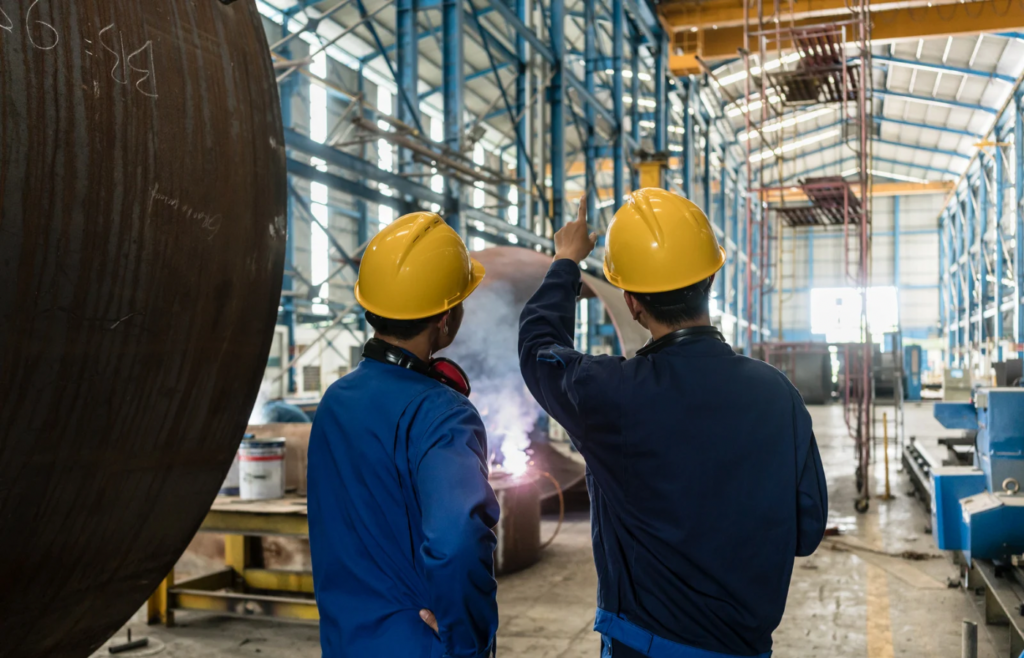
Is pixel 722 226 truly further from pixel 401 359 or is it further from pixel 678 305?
pixel 401 359

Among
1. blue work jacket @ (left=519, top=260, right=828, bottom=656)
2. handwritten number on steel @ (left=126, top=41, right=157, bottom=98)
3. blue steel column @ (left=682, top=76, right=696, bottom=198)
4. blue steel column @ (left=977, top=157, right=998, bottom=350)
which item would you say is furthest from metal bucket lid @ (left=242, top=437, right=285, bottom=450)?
blue steel column @ (left=977, top=157, right=998, bottom=350)

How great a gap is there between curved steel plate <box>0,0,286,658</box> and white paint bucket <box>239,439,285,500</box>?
300cm

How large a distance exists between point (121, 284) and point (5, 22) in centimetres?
39

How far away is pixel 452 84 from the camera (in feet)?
31.1

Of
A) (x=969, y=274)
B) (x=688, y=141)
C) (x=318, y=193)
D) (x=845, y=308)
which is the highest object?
(x=688, y=141)

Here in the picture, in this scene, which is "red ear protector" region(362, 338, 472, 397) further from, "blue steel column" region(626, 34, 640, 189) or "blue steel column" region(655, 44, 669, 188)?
"blue steel column" region(655, 44, 669, 188)

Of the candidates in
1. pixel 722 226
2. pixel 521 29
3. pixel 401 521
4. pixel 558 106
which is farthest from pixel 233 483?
pixel 722 226

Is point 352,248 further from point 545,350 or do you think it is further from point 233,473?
point 545,350

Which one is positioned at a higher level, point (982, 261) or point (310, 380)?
point (982, 261)

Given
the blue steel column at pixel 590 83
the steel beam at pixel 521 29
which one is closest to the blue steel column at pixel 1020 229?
the blue steel column at pixel 590 83

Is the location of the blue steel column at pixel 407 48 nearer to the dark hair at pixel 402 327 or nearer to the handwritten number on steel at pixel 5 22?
the dark hair at pixel 402 327

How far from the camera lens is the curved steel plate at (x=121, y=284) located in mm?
1255

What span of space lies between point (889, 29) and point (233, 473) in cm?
1407

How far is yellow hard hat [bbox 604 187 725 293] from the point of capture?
1826 mm
